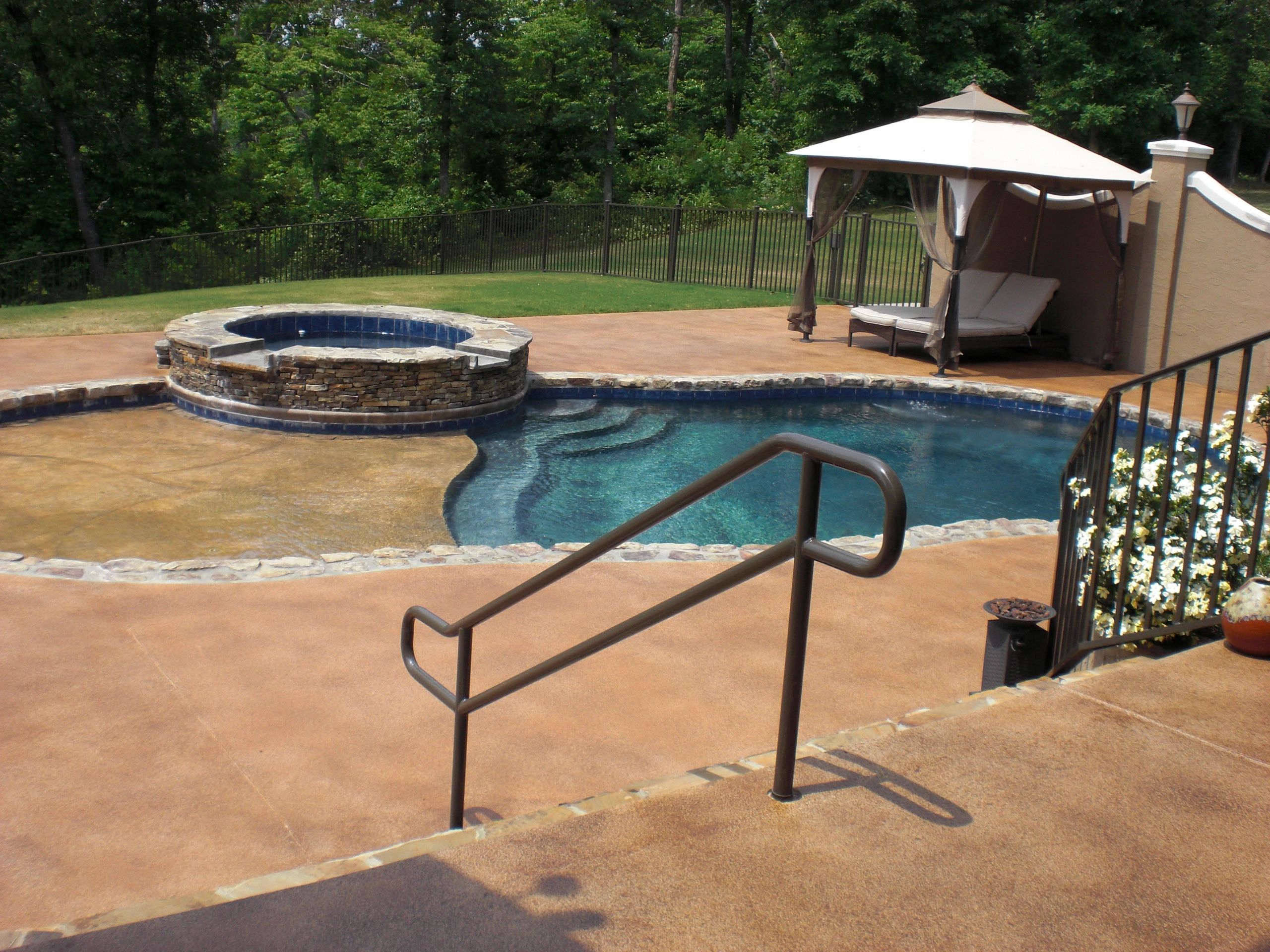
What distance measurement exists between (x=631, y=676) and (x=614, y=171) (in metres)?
29.3

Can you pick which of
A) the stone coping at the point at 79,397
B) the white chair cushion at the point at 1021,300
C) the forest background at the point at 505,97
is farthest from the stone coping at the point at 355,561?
the forest background at the point at 505,97

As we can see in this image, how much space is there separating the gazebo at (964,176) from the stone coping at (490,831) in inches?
373

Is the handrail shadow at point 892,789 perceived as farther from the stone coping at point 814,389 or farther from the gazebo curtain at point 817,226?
the gazebo curtain at point 817,226

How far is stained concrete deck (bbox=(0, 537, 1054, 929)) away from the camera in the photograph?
3.50 m

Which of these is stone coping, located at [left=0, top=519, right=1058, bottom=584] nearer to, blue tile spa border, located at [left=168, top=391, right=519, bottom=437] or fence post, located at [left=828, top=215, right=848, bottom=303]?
blue tile spa border, located at [left=168, top=391, right=519, bottom=437]

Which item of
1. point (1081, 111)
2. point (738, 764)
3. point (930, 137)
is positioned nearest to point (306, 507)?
point (738, 764)

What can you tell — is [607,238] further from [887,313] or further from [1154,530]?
[1154,530]

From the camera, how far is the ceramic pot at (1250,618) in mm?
3486

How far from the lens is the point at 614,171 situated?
32.3 metres

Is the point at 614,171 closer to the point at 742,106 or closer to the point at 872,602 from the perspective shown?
the point at 742,106

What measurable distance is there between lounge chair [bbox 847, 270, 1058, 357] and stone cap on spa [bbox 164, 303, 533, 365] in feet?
15.6

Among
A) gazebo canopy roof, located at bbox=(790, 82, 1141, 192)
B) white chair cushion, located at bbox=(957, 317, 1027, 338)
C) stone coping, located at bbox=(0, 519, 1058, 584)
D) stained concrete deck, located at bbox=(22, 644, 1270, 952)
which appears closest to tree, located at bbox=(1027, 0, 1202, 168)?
gazebo canopy roof, located at bbox=(790, 82, 1141, 192)

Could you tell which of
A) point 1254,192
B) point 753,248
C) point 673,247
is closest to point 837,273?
point 753,248

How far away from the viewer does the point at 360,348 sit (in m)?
10.9
